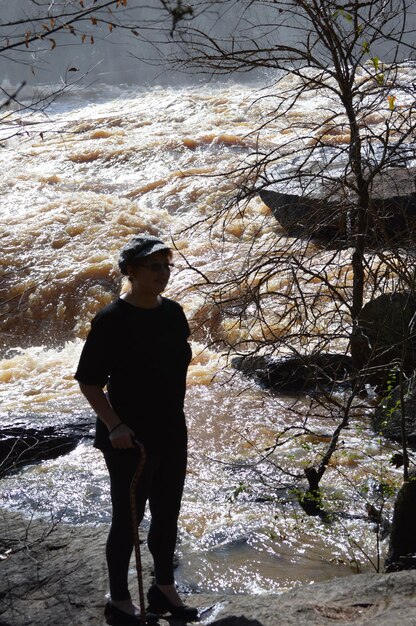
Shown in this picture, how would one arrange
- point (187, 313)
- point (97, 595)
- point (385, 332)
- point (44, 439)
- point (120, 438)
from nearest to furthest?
point (120, 438)
point (97, 595)
point (385, 332)
point (44, 439)
point (187, 313)

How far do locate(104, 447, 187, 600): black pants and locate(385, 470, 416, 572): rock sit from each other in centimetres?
132

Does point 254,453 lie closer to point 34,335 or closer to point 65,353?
point 65,353

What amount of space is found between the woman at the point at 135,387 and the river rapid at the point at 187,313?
2.03ft

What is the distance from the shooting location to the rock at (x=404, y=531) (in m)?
4.00

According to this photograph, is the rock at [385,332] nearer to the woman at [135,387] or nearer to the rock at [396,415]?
the rock at [396,415]

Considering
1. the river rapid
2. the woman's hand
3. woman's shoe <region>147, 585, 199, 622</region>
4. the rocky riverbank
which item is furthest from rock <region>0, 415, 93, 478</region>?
the woman's hand

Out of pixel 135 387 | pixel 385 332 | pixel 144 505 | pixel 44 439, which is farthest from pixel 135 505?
pixel 44 439

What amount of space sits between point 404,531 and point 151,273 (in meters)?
1.92

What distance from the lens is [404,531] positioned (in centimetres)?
407

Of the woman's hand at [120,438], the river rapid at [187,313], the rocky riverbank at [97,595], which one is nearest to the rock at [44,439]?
the river rapid at [187,313]

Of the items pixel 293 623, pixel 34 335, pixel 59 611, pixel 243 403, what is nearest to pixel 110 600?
pixel 59 611

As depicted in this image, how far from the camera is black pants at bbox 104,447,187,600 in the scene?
3.01m

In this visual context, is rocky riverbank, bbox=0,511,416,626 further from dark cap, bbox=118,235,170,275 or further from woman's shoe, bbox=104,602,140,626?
dark cap, bbox=118,235,170,275

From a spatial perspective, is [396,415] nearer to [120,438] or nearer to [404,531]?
[404,531]
